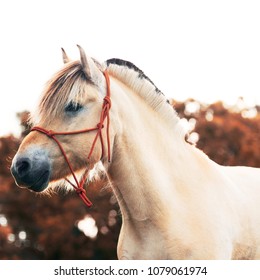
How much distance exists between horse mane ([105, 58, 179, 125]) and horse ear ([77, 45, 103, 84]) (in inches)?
13.8

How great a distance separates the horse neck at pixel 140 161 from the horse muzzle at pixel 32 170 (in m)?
0.63

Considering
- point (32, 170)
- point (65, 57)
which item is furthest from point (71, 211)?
point (32, 170)

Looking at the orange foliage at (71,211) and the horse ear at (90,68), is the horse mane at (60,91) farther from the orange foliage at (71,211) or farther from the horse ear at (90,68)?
the orange foliage at (71,211)

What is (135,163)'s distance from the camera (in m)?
4.80

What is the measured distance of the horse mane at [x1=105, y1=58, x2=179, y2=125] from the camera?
514 centimetres

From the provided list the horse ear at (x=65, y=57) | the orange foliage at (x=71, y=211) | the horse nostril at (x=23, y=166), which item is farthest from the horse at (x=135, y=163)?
the orange foliage at (x=71, y=211)

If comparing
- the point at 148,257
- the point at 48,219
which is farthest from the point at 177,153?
the point at 48,219

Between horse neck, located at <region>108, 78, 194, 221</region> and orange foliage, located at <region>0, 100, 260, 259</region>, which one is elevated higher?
horse neck, located at <region>108, 78, 194, 221</region>

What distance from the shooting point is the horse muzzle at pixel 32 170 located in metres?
4.43

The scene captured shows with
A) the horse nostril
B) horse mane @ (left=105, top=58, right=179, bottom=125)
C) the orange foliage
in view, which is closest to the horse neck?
horse mane @ (left=105, top=58, right=179, bottom=125)

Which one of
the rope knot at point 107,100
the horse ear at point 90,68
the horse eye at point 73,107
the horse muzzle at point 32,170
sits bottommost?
the horse muzzle at point 32,170

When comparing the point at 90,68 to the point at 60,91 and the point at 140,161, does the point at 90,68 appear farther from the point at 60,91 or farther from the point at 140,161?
the point at 140,161

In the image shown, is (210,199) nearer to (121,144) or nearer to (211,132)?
(121,144)

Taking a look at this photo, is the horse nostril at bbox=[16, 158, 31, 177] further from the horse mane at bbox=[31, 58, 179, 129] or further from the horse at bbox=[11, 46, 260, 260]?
the horse mane at bbox=[31, 58, 179, 129]
